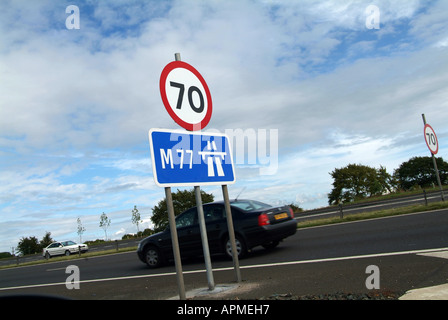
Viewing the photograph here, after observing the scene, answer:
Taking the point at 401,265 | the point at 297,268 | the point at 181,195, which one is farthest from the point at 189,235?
the point at 181,195

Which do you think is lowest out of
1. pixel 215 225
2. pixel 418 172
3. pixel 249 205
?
pixel 215 225

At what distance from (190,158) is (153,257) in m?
6.77

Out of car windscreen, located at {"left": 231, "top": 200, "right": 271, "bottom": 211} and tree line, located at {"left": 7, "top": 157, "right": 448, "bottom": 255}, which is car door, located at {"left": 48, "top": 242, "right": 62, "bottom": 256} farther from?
car windscreen, located at {"left": 231, "top": 200, "right": 271, "bottom": 211}

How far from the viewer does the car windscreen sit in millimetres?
10445

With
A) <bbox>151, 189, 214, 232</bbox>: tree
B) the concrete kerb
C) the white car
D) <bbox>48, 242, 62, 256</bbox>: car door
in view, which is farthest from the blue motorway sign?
<bbox>151, 189, 214, 232</bbox>: tree

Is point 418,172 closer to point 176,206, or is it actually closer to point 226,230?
point 176,206

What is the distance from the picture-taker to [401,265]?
20.4 feet

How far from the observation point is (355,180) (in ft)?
210

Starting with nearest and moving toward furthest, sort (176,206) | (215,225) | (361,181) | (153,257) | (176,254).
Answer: (176,254)
(215,225)
(153,257)
(176,206)
(361,181)

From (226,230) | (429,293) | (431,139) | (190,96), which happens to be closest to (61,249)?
(226,230)

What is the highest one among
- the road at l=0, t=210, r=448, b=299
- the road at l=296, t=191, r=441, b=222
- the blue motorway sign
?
the blue motorway sign

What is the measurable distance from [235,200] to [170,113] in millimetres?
6102
